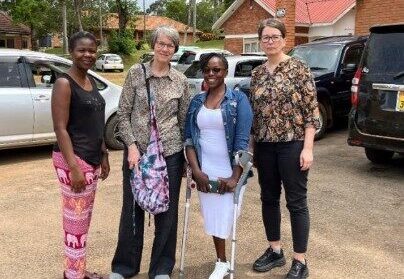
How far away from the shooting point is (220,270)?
142 inches

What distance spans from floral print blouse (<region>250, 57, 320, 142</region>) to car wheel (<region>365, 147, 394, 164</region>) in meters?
3.91

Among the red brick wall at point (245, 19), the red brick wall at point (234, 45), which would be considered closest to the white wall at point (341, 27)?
the red brick wall at point (245, 19)

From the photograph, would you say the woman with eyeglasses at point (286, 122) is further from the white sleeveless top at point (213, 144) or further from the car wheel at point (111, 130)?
the car wheel at point (111, 130)

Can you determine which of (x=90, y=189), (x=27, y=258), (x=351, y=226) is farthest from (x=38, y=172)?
(x=351, y=226)

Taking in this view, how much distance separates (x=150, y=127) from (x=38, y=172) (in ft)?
13.3

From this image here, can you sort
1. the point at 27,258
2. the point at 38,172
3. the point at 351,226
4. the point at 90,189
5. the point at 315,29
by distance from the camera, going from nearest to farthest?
the point at 90,189, the point at 27,258, the point at 351,226, the point at 38,172, the point at 315,29

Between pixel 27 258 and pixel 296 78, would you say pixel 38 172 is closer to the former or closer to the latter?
pixel 27 258

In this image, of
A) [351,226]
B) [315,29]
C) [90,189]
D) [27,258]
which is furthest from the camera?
[315,29]

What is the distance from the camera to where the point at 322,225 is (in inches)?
190

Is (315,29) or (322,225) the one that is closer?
(322,225)

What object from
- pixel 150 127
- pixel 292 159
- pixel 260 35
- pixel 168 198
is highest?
pixel 260 35

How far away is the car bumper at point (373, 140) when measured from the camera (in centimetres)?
590

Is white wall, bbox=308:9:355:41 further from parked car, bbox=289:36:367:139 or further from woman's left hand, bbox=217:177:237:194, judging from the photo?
woman's left hand, bbox=217:177:237:194

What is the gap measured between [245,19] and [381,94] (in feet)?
76.1
